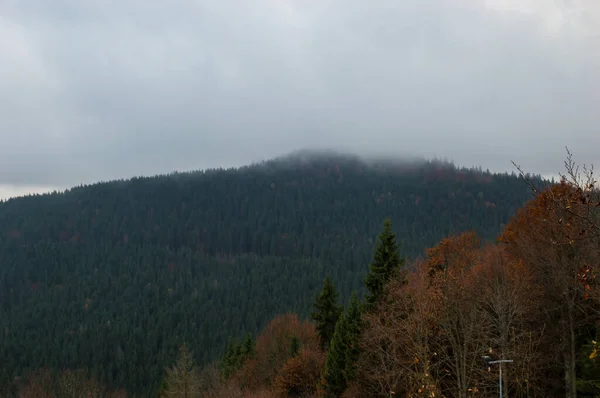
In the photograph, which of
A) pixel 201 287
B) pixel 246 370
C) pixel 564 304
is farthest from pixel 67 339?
pixel 564 304

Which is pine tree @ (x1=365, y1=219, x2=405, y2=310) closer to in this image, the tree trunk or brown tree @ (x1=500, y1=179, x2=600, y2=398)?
brown tree @ (x1=500, y1=179, x2=600, y2=398)

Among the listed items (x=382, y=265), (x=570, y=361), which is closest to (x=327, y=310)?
(x=382, y=265)

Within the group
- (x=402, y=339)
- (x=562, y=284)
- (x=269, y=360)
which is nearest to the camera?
(x=562, y=284)

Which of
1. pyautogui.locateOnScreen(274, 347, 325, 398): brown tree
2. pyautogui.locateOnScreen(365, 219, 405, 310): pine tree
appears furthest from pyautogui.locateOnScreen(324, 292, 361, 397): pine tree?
pyautogui.locateOnScreen(274, 347, 325, 398): brown tree

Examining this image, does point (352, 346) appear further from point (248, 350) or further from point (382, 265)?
point (248, 350)

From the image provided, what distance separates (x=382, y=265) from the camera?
28641 mm

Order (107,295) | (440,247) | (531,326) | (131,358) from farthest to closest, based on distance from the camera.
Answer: (107,295), (131,358), (440,247), (531,326)

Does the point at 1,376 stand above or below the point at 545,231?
below

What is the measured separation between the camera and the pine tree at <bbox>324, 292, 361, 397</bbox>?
28.8 metres

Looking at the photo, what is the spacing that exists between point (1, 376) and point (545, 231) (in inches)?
4537

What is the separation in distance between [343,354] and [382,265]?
6.40 m

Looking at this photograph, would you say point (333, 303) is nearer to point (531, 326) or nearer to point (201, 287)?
point (531, 326)

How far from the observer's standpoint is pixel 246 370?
5581 cm

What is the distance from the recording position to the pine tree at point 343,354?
2881 centimetres
